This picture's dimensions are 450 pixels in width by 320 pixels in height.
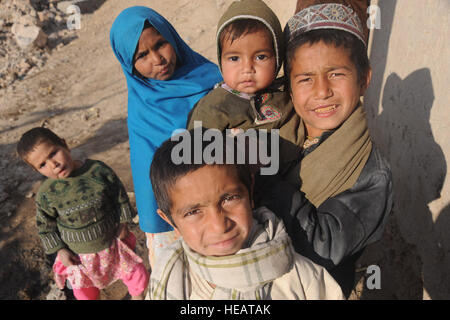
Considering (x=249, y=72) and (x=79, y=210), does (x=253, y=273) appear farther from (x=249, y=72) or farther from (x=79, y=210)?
(x=79, y=210)

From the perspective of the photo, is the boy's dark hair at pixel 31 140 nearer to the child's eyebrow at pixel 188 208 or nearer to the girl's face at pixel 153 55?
the girl's face at pixel 153 55

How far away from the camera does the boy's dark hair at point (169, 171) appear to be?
3.82 ft

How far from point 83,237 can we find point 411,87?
252cm

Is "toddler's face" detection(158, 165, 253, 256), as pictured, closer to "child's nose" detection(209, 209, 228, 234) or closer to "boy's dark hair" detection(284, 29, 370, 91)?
"child's nose" detection(209, 209, 228, 234)

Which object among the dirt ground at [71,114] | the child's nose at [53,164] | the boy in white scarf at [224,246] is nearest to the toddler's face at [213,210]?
the boy in white scarf at [224,246]

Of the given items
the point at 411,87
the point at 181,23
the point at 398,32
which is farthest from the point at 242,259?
the point at 181,23

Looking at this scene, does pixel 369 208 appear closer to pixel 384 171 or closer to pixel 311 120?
pixel 384 171

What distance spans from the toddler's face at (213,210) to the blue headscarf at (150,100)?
3.31ft

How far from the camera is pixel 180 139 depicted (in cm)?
132

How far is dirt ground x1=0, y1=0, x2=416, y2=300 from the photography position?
3.25 meters

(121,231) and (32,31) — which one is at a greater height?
(32,31)

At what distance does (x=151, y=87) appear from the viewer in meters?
2.22

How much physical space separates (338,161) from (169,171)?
2.34 feet

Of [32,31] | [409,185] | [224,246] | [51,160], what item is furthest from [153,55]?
[32,31]
